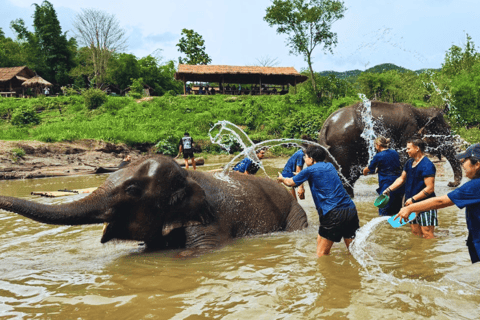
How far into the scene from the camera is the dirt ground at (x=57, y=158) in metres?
15.0

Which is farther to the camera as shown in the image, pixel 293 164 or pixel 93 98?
pixel 93 98

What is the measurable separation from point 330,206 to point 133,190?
219cm

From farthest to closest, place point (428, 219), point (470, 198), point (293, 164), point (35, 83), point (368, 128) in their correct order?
point (35, 83) < point (368, 128) < point (293, 164) < point (428, 219) < point (470, 198)

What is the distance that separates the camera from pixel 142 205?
4395mm

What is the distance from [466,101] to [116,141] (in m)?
18.3

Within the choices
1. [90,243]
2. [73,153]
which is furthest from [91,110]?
[90,243]

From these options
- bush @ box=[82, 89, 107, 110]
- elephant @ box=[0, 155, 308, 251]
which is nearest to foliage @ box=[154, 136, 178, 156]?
bush @ box=[82, 89, 107, 110]

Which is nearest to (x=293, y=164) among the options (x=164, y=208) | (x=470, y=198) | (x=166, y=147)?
(x=164, y=208)

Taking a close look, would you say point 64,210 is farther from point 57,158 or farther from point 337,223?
point 57,158

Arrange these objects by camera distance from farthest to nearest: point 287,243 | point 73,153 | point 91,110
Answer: point 91,110
point 73,153
point 287,243

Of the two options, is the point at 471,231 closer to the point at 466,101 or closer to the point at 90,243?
the point at 90,243

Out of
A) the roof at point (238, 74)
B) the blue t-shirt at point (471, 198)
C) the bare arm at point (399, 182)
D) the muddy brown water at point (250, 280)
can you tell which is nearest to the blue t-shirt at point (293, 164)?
the muddy brown water at point (250, 280)

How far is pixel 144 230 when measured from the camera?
178 inches

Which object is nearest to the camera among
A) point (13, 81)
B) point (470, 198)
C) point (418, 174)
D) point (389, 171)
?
point (470, 198)
